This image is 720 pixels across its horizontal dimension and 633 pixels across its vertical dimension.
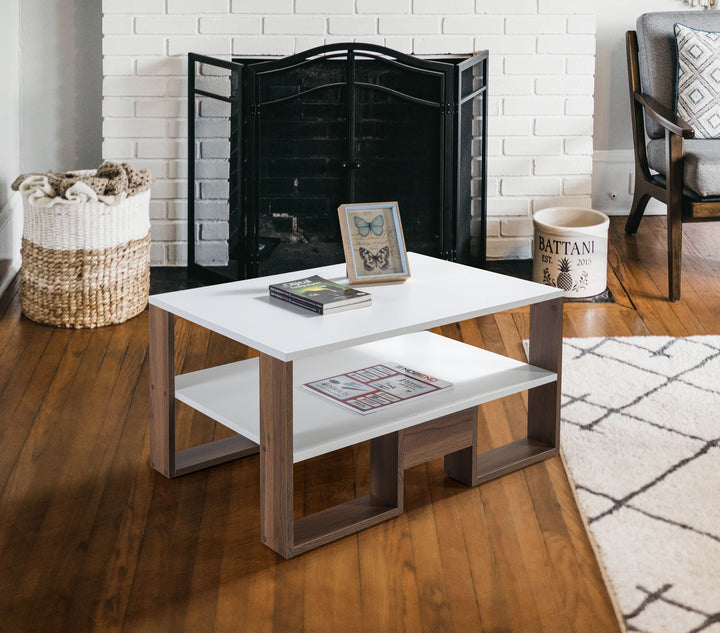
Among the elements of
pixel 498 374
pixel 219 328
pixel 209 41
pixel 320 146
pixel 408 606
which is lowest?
pixel 408 606

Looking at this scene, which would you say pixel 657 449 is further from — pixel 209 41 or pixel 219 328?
pixel 209 41

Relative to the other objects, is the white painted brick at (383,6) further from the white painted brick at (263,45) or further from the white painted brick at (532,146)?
the white painted brick at (532,146)

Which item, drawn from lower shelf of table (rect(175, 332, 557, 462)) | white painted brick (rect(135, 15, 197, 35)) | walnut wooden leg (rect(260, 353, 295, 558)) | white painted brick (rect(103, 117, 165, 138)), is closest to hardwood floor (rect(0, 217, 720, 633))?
walnut wooden leg (rect(260, 353, 295, 558))

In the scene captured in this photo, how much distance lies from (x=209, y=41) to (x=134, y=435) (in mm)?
1825

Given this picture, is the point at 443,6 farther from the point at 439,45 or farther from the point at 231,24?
the point at 231,24

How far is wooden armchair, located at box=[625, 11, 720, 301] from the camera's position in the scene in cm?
345

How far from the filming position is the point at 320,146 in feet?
11.8

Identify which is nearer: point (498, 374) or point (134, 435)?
point (498, 374)

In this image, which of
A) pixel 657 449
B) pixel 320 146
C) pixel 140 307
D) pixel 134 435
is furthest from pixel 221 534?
pixel 320 146

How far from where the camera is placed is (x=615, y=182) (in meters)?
4.69

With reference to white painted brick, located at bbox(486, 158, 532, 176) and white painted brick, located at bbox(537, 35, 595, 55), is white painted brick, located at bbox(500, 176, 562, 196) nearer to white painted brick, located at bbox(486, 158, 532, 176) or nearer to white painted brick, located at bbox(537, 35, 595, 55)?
white painted brick, located at bbox(486, 158, 532, 176)

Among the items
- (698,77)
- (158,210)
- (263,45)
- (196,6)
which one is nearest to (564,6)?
(698,77)

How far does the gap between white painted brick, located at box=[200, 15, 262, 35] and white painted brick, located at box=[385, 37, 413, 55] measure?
485 mm

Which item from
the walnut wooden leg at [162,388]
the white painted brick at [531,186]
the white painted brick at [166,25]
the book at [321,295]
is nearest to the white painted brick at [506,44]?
the white painted brick at [531,186]
